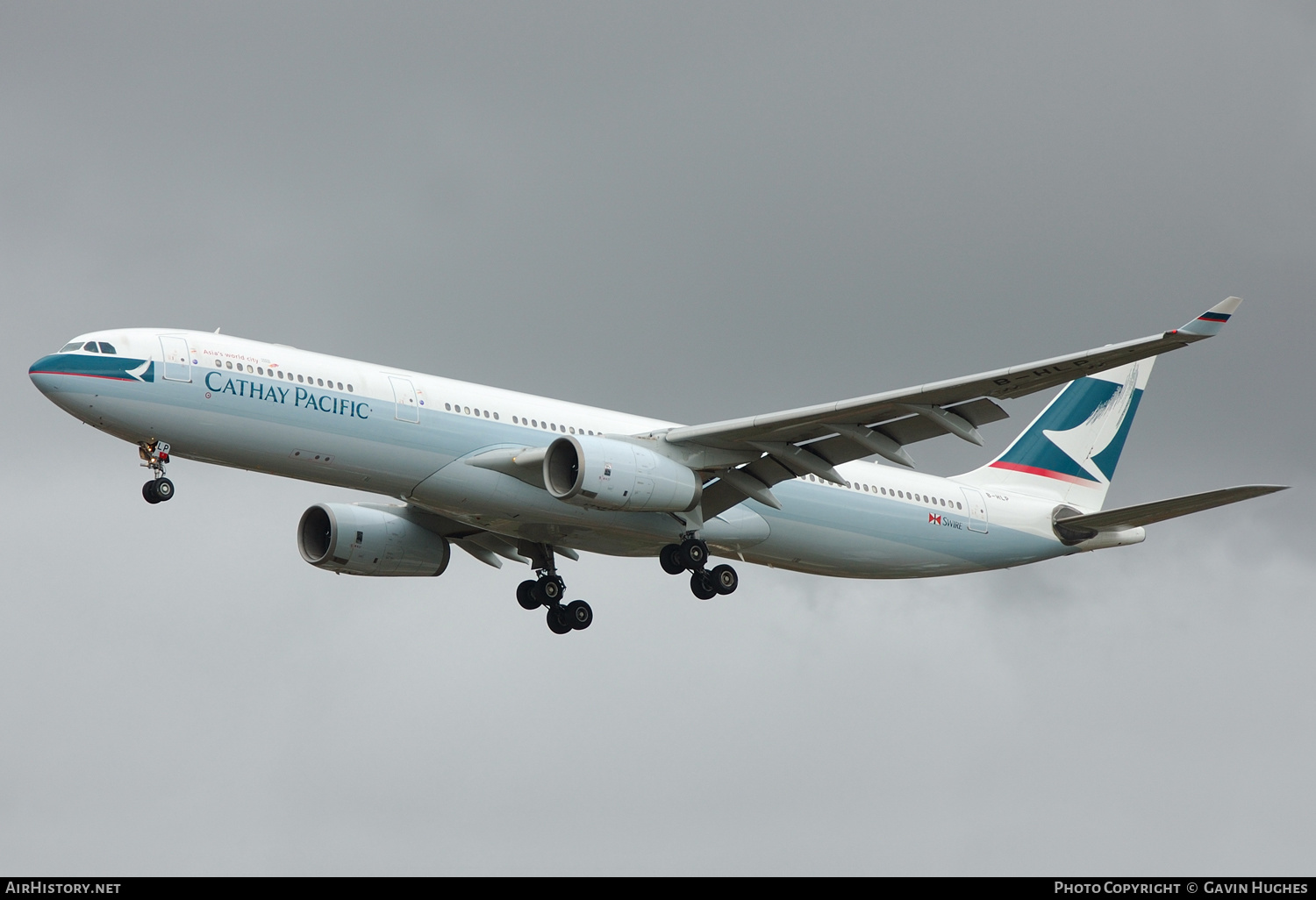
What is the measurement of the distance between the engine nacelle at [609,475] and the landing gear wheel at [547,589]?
7863 mm

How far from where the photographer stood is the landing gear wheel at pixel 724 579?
4094cm

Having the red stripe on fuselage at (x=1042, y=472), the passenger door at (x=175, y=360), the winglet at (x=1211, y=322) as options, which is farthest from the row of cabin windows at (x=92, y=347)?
the red stripe on fuselage at (x=1042, y=472)

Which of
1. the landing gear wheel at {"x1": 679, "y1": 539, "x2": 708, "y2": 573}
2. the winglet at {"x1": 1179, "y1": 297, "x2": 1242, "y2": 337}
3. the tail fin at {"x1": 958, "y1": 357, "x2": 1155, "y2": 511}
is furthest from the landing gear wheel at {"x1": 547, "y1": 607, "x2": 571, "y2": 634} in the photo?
the winglet at {"x1": 1179, "y1": 297, "x2": 1242, "y2": 337}

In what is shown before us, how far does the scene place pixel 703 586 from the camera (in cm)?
4084

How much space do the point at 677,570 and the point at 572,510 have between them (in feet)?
11.1

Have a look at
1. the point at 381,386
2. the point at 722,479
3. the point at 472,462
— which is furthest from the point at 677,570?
the point at 381,386

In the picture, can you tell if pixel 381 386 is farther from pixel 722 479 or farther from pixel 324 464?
pixel 722 479

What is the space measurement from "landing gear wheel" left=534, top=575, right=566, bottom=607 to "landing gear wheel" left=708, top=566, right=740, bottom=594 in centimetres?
580

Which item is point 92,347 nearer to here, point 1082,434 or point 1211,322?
point 1211,322

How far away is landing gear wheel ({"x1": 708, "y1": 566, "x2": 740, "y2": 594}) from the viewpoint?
40938 millimetres

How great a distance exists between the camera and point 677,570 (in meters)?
40.2

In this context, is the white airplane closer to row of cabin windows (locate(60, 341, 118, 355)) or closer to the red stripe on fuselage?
row of cabin windows (locate(60, 341, 118, 355))

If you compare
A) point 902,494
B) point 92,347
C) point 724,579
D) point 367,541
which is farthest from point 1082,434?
point 92,347

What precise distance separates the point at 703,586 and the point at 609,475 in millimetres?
5337
